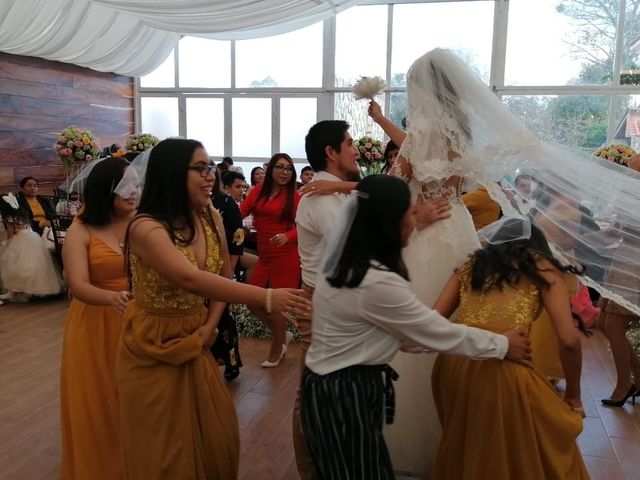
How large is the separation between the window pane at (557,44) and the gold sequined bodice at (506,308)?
834cm

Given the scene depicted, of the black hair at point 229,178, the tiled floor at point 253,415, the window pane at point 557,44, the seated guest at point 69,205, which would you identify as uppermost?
the window pane at point 557,44

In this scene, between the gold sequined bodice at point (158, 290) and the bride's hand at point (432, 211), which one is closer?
the gold sequined bodice at point (158, 290)

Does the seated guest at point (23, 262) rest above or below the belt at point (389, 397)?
below

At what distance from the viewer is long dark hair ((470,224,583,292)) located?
2041 mm

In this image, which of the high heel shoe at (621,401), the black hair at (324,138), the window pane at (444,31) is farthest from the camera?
the window pane at (444,31)

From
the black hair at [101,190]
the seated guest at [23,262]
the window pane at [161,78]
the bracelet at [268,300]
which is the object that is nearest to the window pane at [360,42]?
the window pane at [161,78]

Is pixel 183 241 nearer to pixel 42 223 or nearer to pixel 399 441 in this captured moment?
pixel 399 441

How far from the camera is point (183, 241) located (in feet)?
6.57

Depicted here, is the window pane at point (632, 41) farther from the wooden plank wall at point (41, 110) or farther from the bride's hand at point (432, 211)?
the wooden plank wall at point (41, 110)

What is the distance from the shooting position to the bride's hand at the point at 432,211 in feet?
8.19

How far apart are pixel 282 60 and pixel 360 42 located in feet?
4.82

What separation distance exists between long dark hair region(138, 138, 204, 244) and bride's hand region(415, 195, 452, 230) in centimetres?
101

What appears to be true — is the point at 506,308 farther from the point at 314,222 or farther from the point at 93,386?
the point at 93,386

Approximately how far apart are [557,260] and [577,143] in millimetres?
8257
